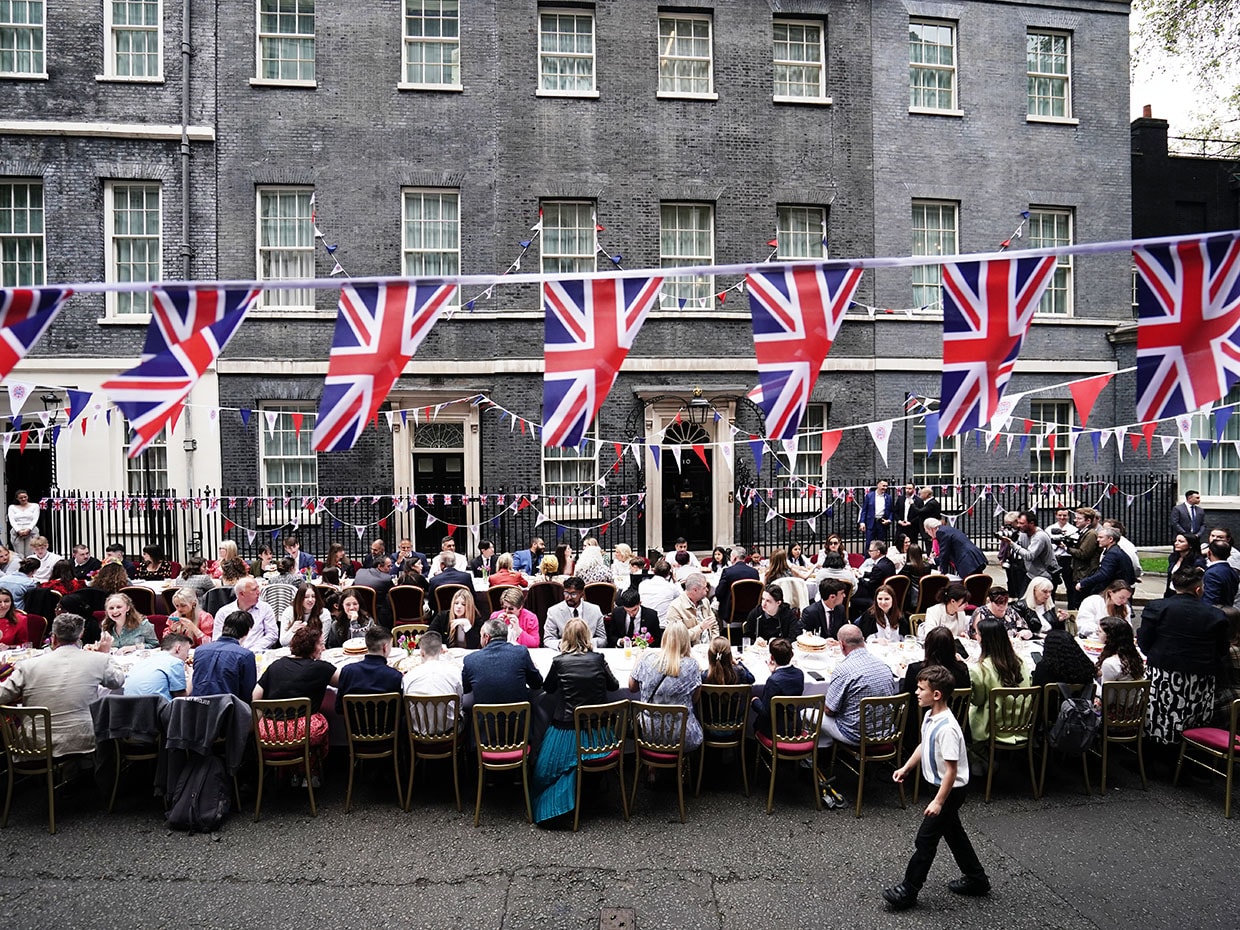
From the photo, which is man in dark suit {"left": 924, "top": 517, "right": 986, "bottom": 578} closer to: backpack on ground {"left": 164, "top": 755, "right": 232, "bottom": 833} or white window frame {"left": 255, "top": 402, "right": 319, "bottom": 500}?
backpack on ground {"left": 164, "top": 755, "right": 232, "bottom": 833}

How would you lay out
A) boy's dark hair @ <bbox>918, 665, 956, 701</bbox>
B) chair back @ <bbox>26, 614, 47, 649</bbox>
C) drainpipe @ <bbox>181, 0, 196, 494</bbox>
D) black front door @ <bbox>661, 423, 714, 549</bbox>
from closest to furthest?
boy's dark hair @ <bbox>918, 665, 956, 701</bbox> → chair back @ <bbox>26, 614, 47, 649</bbox> → drainpipe @ <bbox>181, 0, 196, 494</bbox> → black front door @ <bbox>661, 423, 714, 549</bbox>

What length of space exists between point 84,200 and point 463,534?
10.2m

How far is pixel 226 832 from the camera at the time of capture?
6.34 meters

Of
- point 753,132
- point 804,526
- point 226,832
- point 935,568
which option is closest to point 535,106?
point 753,132

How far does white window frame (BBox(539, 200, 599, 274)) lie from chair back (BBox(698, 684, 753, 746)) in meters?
12.5

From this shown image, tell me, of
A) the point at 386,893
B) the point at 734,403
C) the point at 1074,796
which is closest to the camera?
the point at 386,893

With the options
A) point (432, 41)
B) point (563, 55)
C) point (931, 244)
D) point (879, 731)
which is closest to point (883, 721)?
point (879, 731)

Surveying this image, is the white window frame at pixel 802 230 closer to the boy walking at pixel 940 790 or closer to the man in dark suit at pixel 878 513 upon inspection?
the man in dark suit at pixel 878 513

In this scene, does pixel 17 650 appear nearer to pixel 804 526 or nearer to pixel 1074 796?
pixel 1074 796

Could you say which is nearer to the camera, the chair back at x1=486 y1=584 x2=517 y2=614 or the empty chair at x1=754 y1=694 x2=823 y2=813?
A: the empty chair at x1=754 y1=694 x2=823 y2=813

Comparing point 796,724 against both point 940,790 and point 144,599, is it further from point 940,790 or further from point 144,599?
point 144,599

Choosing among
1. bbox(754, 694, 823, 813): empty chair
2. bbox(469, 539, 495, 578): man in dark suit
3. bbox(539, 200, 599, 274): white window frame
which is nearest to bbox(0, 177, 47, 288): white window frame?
bbox(539, 200, 599, 274): white window frame

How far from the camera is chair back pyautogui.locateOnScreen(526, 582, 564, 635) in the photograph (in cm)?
1086

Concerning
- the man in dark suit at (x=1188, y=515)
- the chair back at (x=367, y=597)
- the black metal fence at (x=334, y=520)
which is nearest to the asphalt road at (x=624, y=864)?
the chair back at (x=367, y=597)
